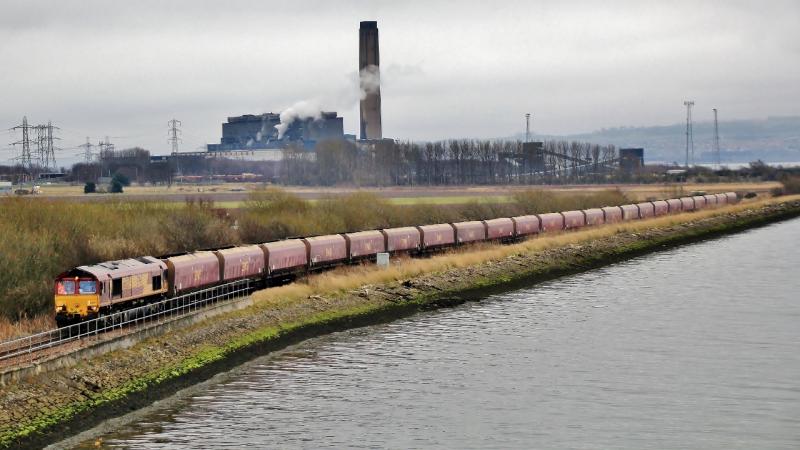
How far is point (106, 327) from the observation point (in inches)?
1909

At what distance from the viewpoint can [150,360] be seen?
4762 centimetres

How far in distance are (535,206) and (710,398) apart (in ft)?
307

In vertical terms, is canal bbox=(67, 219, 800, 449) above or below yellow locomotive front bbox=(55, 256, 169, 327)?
below

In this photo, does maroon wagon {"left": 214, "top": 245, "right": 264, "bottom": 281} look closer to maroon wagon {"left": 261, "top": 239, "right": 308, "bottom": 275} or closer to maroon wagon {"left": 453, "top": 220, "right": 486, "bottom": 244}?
maroon wagon {"left": 261, "top": 239, "right": 308, "bottom": 275}

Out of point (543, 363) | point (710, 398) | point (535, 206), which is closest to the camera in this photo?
point (710, 398)

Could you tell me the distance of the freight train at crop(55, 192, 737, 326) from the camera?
50.8 m

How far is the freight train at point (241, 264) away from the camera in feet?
167

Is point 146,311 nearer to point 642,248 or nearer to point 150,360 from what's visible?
point 150,360

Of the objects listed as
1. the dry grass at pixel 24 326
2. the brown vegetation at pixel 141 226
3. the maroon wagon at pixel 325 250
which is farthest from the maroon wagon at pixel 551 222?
the dry grass at pixel 24 326


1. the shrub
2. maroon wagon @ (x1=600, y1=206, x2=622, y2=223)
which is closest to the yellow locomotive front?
maroon wagon @ (x1=600, y1=206, x2=622, y2=223)

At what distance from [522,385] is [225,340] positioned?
50.0 ft

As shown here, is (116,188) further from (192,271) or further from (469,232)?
(192,271)

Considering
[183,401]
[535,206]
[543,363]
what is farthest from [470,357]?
[535,206]

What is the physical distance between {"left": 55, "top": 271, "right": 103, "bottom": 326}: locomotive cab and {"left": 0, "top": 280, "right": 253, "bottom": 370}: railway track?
21.1 inches
